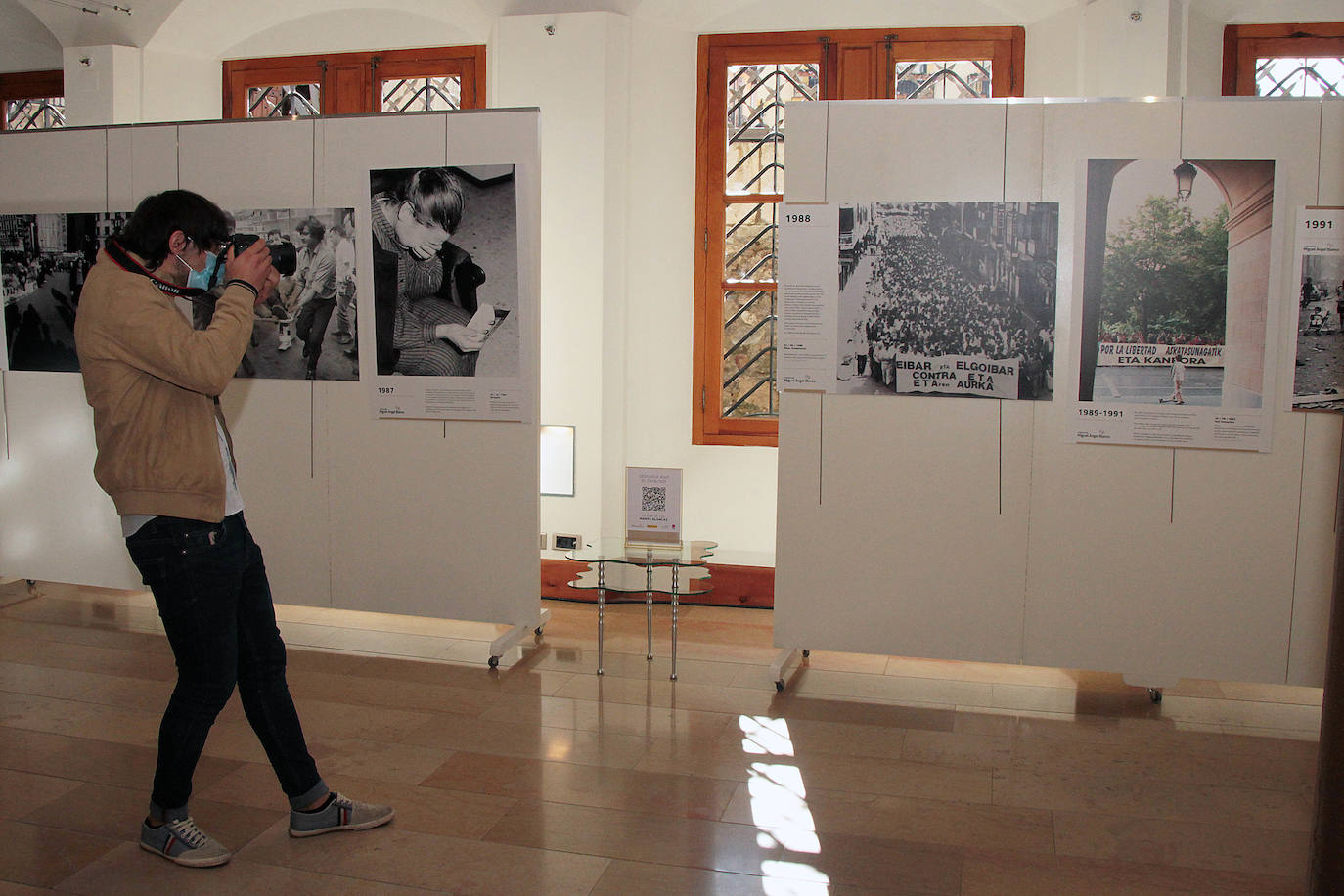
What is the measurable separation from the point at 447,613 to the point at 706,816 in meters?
2.13

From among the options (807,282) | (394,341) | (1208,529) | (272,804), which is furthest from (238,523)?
(1208,529)

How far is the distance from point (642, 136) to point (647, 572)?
274 centimetres

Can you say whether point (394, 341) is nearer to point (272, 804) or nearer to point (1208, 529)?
point (272, 804)

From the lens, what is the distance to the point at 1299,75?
18.8 ft

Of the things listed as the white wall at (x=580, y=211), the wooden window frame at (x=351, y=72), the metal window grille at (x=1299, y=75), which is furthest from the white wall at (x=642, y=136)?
the metal window grille at (x=1299, y=75)

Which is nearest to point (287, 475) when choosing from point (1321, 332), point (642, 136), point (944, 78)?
point (642, 136)

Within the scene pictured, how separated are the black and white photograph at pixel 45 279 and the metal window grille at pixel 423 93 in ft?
6.76

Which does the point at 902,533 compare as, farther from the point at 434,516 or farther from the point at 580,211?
the point at 580,211

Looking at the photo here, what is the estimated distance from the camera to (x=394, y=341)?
195 inches

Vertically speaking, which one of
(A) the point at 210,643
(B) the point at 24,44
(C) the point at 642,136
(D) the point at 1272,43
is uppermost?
(B) the point at 24,44

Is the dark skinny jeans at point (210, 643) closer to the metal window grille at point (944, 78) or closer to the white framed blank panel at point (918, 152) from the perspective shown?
the white framed blank panel at point (918, 152)

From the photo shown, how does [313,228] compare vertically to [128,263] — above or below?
above

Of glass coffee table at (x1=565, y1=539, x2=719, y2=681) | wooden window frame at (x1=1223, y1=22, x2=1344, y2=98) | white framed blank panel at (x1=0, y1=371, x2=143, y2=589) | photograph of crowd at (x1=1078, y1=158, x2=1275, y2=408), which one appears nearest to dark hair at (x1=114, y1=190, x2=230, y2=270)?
glass coffee table at (x1=565, y1=539, x2=719, y2=681)

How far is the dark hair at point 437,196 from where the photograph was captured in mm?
4816
